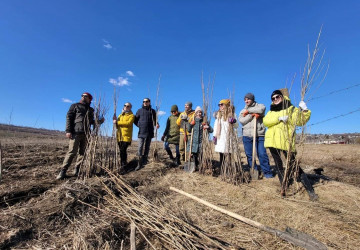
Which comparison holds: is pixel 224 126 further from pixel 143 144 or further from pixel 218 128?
pixel 143 144

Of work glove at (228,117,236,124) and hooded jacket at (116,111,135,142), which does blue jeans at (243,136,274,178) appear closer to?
Result: work glove at (228,117,236,124)

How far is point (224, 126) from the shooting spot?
374 centimetres

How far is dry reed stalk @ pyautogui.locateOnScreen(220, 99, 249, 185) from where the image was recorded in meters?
3.40

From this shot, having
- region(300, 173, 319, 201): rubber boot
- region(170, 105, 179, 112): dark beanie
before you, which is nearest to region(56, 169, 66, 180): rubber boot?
region(170, 105, 179, 112): dark beanie

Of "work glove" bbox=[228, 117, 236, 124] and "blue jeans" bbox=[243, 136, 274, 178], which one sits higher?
"work glove" bbox=[228, 117, 236, 124]

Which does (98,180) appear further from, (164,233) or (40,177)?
(164,233)

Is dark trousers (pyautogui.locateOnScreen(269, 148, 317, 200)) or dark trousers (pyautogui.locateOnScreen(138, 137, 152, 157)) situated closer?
dark trousers (pyautogui.locateOnScreen(269, 148, 317, 200))

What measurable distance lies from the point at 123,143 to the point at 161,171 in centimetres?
109

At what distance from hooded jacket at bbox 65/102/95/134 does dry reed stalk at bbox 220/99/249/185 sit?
2750 millimetres

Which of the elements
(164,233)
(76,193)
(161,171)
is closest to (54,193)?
(76,193)

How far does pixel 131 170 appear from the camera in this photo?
423cm

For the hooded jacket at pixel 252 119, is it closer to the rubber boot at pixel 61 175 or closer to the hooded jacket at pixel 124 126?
the hooded jacket at pixel 124 126

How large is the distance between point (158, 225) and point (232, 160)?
1.99 metres

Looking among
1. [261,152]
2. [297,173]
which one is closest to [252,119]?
[261,152]
